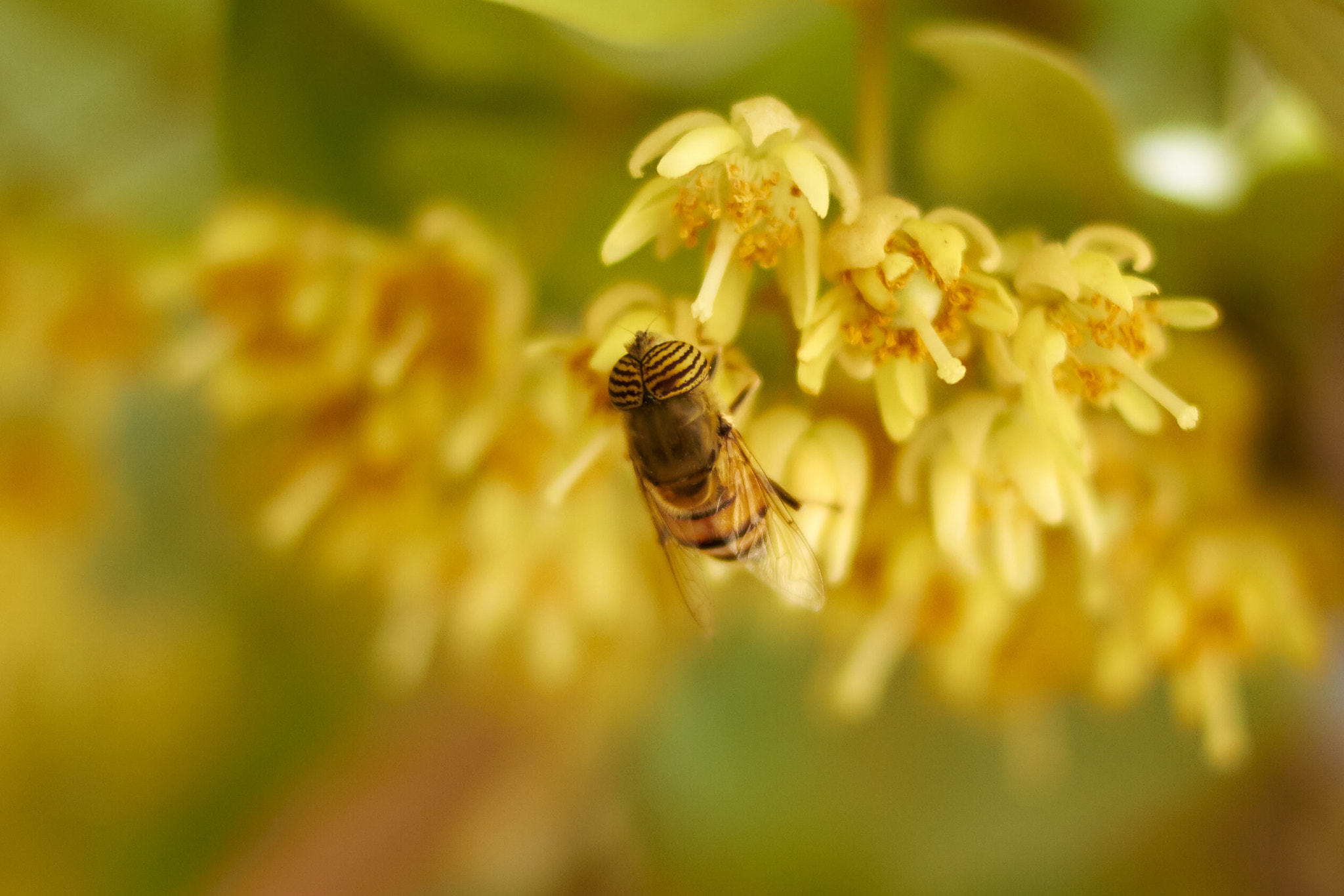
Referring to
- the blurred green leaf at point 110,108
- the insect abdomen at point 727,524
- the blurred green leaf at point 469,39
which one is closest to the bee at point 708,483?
the insect abdomen at point 727,524

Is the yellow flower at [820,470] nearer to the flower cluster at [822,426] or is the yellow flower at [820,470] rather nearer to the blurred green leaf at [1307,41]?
the flower cluster at [822,426]

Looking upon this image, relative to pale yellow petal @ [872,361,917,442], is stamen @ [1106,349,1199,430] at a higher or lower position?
lower

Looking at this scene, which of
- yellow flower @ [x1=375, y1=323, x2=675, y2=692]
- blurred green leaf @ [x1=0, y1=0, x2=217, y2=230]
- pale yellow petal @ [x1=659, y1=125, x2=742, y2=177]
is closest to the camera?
pale yellow petal @ [x1=659, y1=125, x2=742, y2=177]

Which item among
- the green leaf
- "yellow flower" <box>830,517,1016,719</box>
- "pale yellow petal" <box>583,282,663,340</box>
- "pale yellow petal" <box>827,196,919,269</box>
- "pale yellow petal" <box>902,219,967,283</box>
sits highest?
the green leaf

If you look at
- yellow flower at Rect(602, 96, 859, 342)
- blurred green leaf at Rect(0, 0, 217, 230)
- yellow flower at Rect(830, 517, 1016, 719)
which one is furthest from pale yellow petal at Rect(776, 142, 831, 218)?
blurred green leaf at Rect(0, 0, 217, 230)

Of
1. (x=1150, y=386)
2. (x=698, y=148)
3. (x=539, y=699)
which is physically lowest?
(x=1150, y=386)

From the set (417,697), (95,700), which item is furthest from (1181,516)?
(95,700)

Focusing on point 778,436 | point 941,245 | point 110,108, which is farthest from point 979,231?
point 110,108

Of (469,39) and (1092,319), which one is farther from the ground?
(469,39)

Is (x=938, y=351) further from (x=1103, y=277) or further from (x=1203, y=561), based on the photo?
(x=1203, y=561)

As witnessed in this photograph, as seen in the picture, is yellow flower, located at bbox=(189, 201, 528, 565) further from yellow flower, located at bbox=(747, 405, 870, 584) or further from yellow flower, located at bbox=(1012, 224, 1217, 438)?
yellow flower, located at bbox=(1012, 224, 1217, 438)
